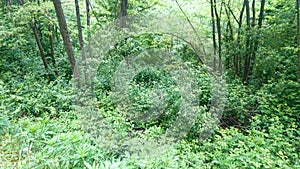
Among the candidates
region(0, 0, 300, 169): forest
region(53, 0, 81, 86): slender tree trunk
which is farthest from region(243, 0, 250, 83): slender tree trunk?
region(53, 0, 81, 86): slender tree trunk

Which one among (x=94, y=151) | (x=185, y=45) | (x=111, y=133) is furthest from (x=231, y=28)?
(x=94, y=151)

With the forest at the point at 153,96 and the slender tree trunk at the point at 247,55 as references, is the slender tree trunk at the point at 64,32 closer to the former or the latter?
the forest at the point at 153,96

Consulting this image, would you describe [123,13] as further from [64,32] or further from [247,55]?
[247,55]

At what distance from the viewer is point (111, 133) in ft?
9.69

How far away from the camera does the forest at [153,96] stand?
2.71 metres

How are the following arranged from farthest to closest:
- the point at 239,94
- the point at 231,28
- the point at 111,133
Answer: the point at 231,28 → the point at 239,94 → the point at 111,133

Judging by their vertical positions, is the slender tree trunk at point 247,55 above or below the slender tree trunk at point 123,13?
below

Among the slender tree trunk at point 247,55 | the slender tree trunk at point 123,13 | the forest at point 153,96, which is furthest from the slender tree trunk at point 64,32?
the slender tree trunk at point 247,55

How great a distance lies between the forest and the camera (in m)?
2.71

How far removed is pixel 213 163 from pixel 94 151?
163cm

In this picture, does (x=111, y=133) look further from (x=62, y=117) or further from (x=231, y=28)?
(x=231, y=28)

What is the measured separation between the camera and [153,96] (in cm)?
465

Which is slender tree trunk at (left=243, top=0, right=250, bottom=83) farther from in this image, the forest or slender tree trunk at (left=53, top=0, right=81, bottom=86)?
slender tree trunk at (left=53, top=0, right=81, bottom=86)


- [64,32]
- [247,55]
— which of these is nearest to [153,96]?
[64,32]
